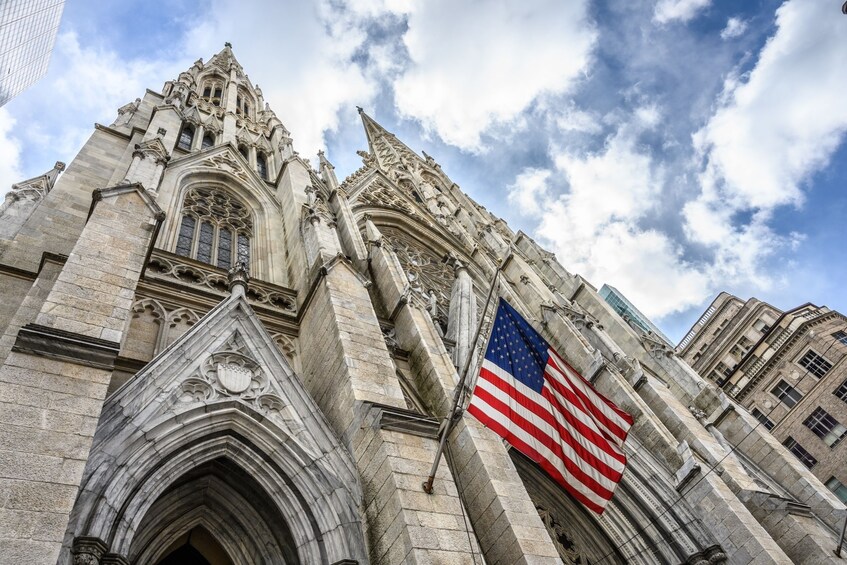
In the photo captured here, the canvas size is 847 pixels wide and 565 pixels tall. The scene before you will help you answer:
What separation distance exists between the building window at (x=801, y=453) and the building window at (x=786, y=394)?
2.07 meters

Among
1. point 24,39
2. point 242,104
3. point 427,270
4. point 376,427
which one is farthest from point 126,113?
point 24,39

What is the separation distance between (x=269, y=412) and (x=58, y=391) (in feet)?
8.71

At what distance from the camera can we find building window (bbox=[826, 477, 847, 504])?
79.6 ft

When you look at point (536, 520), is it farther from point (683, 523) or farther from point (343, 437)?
point (683, 523)

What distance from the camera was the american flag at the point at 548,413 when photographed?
775 centimetres

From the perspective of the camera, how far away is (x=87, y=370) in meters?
6.13


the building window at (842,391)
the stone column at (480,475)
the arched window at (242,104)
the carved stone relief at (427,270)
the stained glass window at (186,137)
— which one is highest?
the arched window at (242,104)

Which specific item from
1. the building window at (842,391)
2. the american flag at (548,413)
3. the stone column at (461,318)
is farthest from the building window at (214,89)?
the building window at (842,391)

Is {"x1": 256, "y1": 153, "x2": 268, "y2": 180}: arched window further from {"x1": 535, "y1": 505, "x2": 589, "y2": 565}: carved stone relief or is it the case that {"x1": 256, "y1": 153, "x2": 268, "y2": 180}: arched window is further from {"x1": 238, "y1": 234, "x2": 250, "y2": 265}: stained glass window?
{"x1": 535, "y1": 505, "x2": 589, "y2": 565}: carved stone relief

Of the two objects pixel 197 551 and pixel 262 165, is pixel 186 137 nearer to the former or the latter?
pixel 262 165

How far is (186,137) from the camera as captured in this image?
747 inches

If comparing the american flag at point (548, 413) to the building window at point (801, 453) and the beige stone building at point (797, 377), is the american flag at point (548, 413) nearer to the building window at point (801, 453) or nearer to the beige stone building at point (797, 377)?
the beige stone building at point (797, 377)

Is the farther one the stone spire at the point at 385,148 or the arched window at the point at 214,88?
the stone spire at the point at 385,148

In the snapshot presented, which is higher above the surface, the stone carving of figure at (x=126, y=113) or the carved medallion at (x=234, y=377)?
the stone carving of figure at (x=126, y=113)
